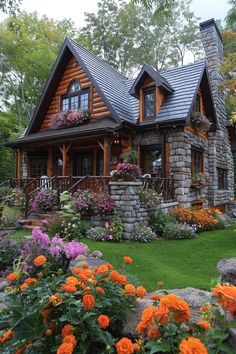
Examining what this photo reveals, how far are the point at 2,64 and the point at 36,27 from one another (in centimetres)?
423

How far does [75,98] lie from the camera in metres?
13.5

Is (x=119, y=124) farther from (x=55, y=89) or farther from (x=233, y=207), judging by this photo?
(x=233, y=207)

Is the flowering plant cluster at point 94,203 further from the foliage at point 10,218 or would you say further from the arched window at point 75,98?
the arched window at point 75,98

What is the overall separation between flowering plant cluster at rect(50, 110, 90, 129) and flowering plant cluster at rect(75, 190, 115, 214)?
472cm

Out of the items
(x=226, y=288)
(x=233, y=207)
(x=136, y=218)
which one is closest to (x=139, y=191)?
(x=136, y=218)

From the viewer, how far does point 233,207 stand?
15.9 m

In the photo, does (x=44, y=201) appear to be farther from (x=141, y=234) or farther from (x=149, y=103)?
(x=149, y=103)

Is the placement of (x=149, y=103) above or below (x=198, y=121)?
above

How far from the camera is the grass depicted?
4.84 meters

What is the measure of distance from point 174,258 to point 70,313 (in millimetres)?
4562

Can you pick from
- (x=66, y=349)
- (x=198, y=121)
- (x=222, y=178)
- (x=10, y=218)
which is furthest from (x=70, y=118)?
(x=66, y=349)

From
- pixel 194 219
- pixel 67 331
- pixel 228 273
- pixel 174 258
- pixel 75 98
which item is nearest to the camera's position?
pixel 67 331

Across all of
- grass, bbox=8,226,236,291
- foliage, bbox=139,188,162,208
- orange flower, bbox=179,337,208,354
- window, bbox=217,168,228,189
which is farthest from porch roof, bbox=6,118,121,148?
orange flower, bbox=179,337,208,354

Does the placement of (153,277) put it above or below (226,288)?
below
